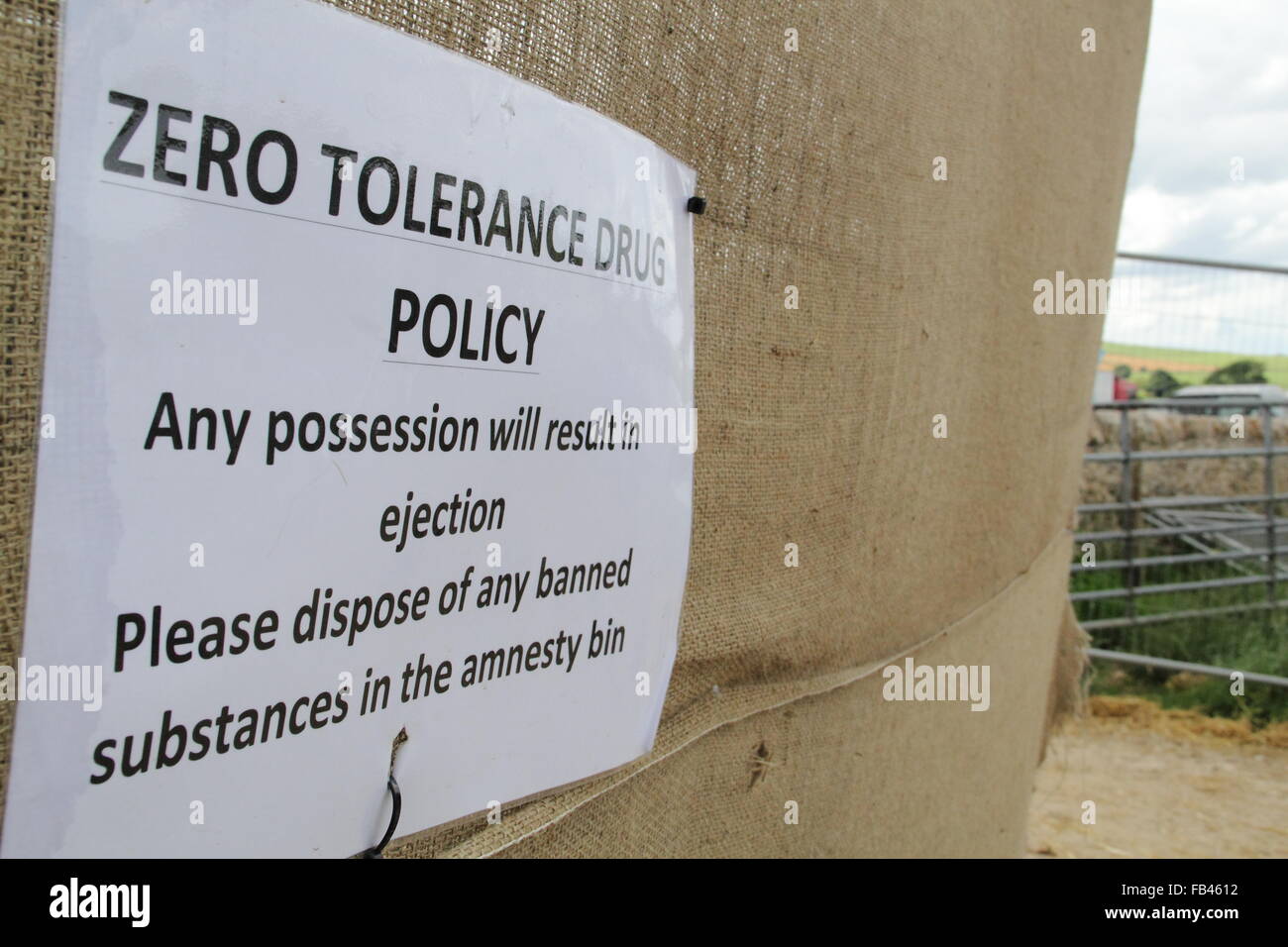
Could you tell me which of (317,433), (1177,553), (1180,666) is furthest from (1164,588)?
(317,433)

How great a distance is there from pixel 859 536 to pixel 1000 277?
1.50 ft

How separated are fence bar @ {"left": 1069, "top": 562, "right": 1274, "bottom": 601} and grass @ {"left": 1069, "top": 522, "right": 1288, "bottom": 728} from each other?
0.07 meters

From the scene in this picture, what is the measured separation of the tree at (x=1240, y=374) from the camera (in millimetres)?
5535

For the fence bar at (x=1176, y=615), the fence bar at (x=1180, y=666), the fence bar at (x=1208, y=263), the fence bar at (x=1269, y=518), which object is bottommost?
the fence bar at (x=1180, y=666)

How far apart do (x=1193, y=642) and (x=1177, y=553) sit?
676 mm

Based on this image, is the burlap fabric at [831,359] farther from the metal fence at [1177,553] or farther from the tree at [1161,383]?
the tree at [1161,383]

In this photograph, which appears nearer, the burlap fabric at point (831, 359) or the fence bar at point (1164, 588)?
the burlap fabric at point (831, 359)

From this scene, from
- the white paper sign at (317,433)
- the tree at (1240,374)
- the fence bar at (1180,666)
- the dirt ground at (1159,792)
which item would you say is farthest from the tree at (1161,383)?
the white paper sign at (317,433)

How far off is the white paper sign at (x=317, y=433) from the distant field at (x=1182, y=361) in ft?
17.7

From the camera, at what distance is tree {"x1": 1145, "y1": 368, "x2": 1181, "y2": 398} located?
670 cm

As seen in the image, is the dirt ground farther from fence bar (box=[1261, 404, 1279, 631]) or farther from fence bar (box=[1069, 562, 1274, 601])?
fence bar (box=[1261, 404, 1279, 631])

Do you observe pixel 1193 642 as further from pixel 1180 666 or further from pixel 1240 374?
pixel 1240 374

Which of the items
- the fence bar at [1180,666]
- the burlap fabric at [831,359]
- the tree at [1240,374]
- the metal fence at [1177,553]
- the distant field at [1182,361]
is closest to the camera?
the burlap fabric at [831,359]
